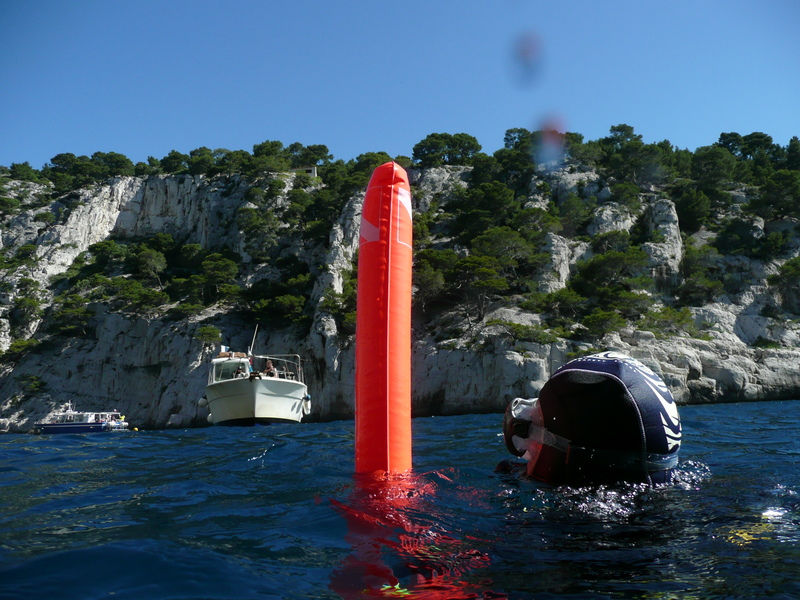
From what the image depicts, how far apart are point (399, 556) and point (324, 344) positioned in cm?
3221

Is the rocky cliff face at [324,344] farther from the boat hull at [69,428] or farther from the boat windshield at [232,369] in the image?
the boat windshield at [232,369]

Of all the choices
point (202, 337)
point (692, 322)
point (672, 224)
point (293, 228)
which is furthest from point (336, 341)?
point (672, 224)

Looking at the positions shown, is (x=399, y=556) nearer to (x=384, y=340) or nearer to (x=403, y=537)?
(x=403, y=537)

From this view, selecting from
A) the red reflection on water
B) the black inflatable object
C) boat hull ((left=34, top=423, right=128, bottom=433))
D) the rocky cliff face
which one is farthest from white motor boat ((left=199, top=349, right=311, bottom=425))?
the black inflatable object

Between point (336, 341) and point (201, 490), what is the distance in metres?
29.9

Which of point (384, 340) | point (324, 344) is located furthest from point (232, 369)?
point (384, 340)

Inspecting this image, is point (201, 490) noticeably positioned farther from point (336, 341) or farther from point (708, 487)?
point (336, 341)

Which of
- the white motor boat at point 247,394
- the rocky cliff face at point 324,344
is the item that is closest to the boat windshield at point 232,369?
the white motor boat at point 247,394

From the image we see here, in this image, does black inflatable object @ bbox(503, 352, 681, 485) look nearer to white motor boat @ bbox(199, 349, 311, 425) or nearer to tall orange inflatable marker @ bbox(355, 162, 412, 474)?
tall orange inflatable marker @ bbox(355, 162, 412, 474)

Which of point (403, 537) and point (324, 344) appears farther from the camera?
point (324, 344)

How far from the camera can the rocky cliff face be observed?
97.5 feet

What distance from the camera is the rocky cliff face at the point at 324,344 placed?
97.5 ft

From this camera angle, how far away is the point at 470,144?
6228 cm

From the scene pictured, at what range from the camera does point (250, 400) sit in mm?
Answer: 20297
